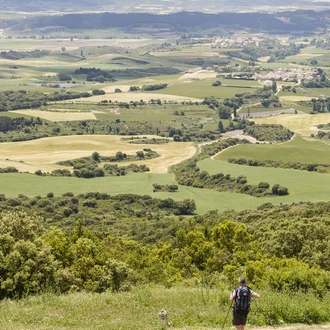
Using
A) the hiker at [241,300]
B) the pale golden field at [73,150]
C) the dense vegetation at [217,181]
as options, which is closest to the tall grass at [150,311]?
the hiker at [241,300]

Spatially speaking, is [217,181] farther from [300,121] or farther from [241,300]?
→ [241,300]

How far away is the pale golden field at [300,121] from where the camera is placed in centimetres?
16048

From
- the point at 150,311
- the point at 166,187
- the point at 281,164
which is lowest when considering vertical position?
the point at 166,187

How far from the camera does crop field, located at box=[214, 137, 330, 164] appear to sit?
12300 centimetres

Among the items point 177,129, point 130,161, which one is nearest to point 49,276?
point 130,161

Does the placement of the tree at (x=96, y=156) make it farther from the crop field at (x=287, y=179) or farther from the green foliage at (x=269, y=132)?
the green foliage at (x=269, y=132)

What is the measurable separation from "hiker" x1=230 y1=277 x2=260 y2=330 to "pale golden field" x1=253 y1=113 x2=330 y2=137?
138184mm

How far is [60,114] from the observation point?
180 metres

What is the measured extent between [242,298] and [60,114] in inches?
6446

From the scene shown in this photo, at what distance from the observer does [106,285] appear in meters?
32.4

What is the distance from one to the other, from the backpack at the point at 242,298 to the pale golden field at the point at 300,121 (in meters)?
138

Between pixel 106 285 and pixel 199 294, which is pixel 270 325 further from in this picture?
pixel 106 285

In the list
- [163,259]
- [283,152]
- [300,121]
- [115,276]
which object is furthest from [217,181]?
[115,276]

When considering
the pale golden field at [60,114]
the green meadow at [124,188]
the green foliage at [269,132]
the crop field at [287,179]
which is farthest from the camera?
the pale golden field at [60,114]
